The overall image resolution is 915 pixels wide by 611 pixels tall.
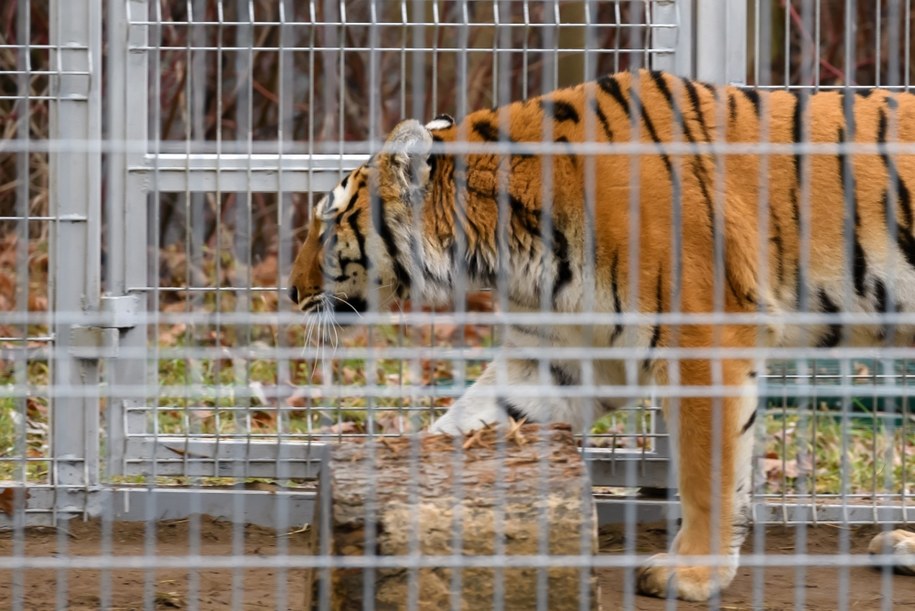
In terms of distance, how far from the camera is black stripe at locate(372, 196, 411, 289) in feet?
14.1

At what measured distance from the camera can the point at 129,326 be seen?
14.9ft

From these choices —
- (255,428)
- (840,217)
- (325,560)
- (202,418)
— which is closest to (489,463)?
(325,560)

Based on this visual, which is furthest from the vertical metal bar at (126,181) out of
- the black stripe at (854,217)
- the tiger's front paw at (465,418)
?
the black stripe at (854,217)

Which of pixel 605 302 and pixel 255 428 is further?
pixel 255 428

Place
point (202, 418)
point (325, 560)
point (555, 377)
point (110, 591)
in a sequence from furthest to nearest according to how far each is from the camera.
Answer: point (202, 418)
point (555, 377)
point (110, 591)
point (325, 560)

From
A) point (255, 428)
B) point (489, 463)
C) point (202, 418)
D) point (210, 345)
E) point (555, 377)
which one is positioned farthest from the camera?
point (210, 345)

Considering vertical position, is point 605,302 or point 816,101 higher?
point 816,101

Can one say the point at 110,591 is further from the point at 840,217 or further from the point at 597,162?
the point at 840,217

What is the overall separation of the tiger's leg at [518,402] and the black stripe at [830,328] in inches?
28.8

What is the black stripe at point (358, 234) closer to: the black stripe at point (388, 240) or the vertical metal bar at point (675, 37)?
the black stripe at point (388, 240)

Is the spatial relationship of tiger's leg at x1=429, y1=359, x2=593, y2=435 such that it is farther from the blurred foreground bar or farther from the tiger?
the blurred foreground bar

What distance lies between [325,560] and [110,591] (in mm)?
918

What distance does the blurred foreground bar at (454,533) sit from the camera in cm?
335

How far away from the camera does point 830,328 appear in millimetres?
Answer: 4406
